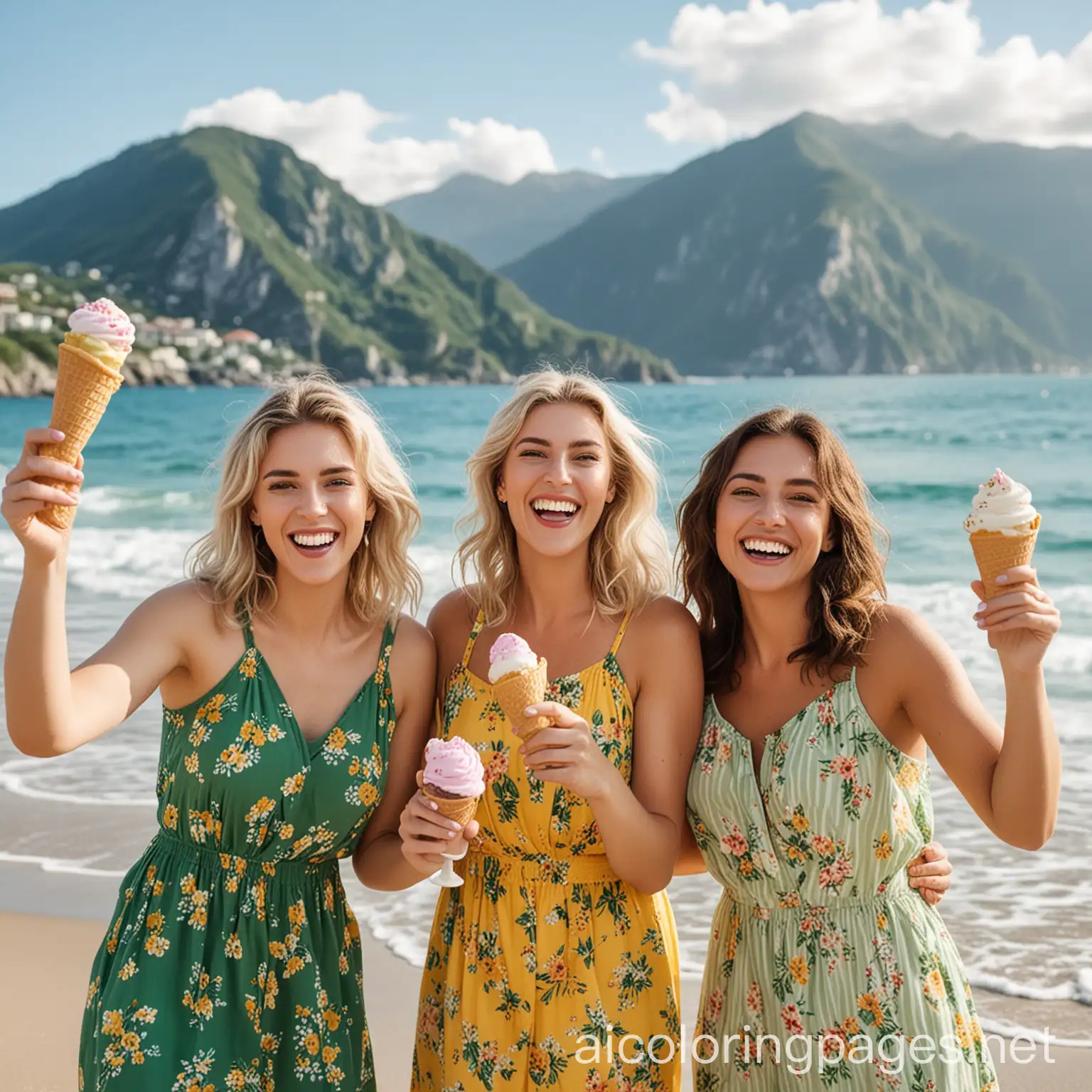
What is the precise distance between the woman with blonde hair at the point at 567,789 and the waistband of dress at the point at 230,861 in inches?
18.7

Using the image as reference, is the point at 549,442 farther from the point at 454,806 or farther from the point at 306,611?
the point at 454,806

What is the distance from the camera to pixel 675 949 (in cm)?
374

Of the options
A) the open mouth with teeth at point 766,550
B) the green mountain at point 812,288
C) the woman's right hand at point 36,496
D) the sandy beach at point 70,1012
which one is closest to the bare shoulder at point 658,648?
the open mouth with teeth at point 766,550

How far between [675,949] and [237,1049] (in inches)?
54.5

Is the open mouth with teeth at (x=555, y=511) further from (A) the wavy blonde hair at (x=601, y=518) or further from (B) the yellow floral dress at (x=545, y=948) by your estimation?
(B) the yellow floral dress at (x=545, y=948)

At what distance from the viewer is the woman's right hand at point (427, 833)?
3139mm

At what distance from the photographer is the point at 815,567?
3.80 m

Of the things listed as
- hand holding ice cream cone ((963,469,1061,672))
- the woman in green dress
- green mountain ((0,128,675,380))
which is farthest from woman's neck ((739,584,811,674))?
green mountain ((0,128,675,380))

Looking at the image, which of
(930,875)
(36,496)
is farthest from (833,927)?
(36,496)

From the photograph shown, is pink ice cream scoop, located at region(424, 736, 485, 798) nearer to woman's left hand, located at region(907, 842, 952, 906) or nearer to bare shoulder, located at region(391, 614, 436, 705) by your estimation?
bare shoulder, located at region(391, 614, 436, 705)

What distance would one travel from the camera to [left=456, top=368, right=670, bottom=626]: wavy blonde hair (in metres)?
4.00

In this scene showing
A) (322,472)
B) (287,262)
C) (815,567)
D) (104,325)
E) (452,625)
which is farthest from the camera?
(287,262)

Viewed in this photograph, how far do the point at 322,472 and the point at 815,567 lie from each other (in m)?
1.65

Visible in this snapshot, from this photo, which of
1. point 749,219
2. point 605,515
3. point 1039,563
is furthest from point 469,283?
point 605,515
